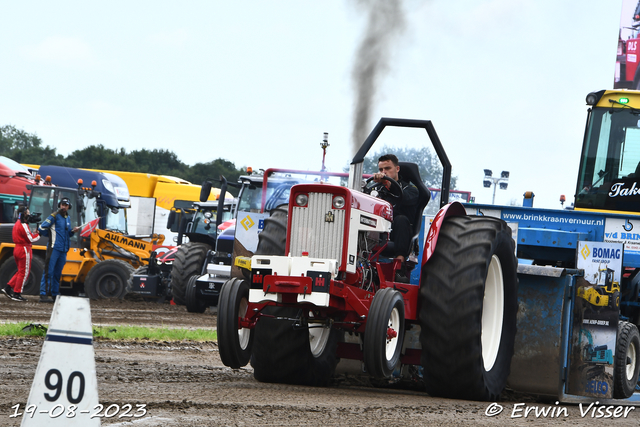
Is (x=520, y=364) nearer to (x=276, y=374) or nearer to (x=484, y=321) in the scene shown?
(x=484, y=321)

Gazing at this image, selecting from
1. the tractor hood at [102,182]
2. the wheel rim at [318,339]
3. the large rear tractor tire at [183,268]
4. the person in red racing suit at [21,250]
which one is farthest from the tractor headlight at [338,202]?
the tractor hood at [102,182]

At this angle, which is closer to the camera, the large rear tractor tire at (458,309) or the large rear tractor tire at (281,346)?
the large rear tractor tire at (458,309)

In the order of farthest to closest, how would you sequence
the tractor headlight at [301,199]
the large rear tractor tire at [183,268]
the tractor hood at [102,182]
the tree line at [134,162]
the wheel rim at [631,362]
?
1. the tree line at [134,162]
2. the tractor hood at [102,182]
3. the large rear tractor tire at [183,268]
4. the wheel rim at [631,362]
5. the tractor headlight at [301,199]

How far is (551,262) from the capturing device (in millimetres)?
8891

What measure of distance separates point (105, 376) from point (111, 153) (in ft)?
216

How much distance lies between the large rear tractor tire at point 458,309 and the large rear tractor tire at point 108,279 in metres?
13.5

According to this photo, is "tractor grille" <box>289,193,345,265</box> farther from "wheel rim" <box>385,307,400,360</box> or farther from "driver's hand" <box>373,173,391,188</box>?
"driver's hand" <box>373,173,391,188</box>

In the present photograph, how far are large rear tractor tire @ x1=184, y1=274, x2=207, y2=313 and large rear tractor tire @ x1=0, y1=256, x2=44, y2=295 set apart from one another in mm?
3983

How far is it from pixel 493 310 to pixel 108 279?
44.4ft

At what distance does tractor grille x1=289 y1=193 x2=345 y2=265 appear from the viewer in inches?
233

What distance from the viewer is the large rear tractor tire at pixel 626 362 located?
718 cm

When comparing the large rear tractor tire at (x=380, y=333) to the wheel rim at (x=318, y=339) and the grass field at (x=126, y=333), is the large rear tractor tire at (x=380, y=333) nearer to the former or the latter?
the wheel rim at (x=318, y=339)

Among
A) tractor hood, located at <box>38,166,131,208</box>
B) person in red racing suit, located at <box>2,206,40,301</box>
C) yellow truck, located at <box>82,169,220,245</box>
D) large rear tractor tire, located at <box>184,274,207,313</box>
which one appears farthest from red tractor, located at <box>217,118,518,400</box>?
yellow truck, located at <box>82,169,220,245</box>

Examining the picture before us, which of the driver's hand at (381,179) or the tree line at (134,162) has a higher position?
the tree line at (134,162)
